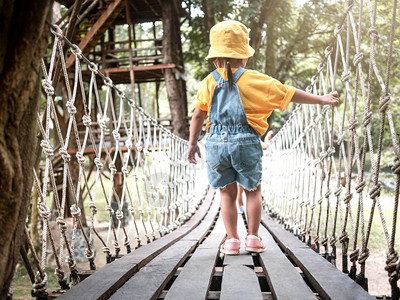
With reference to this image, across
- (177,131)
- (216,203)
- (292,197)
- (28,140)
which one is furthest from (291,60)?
(28,140)

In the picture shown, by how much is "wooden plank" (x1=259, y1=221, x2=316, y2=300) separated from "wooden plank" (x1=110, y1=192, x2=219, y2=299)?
0.36 m

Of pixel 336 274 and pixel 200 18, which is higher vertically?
pixel 200 18

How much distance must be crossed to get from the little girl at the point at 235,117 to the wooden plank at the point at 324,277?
0.68 ft

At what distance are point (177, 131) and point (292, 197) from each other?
5.40 m

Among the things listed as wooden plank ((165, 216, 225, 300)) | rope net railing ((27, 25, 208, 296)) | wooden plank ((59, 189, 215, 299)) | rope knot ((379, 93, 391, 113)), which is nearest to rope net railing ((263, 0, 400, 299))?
rope knot ((379, 93, 391, 113))

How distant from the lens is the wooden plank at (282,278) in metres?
1.28

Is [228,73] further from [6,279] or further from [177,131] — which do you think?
[177,131]

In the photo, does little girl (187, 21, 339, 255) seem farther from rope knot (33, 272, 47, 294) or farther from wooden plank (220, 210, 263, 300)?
rope knot (33, 272, 47, 294)

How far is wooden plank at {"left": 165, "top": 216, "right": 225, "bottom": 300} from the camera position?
1316 mm

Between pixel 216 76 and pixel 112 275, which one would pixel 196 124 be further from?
pixel 112 275

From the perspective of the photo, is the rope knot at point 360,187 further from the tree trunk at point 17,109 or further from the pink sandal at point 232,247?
the tree trunk at point 17,109

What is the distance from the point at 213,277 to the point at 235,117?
0.73 m

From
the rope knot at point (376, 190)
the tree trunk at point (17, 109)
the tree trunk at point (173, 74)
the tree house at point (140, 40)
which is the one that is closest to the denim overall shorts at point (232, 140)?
the rope knot at point (376, 190)

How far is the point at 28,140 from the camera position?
0.82 metres
